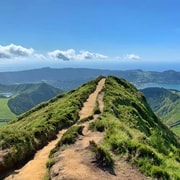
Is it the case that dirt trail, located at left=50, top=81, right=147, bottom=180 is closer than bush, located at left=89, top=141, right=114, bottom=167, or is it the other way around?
dirt trail, located at left=50, top=81, right=147, bottom=180

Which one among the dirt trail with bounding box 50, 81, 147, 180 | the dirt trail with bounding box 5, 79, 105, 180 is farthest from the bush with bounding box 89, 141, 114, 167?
the dirt trail with bounding box 5, 79, 105, 180

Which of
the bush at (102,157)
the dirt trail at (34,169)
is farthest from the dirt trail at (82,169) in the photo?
the dirt trail at (34,169)

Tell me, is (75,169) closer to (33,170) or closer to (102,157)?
(102,157)

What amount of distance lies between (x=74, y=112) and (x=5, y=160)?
2118cm

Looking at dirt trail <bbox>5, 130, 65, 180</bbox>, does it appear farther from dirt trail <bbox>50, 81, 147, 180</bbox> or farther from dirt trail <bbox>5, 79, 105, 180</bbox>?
dirt trail <bbox>50, 81, 147, 180</bbox>

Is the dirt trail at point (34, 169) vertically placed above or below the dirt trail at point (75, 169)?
below

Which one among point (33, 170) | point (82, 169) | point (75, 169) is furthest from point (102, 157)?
point (33, 170)

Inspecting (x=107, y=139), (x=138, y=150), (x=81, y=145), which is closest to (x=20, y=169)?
(x=81, y=145)

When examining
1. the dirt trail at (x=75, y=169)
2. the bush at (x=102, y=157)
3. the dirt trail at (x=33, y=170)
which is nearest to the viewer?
the dirt trail at (x=75, y=169)

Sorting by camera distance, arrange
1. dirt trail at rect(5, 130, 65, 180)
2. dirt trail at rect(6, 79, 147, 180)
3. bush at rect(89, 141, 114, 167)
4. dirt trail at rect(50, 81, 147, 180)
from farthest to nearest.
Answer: dirt trail at rect(5, 130, 65, 180)
bush at rect(89, 141, 114, 167)
dirt trail at rect(6, 79, 147, 180)
dirt trail at rect(50, 81, 147, 180)

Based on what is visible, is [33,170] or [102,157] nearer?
[102,157]

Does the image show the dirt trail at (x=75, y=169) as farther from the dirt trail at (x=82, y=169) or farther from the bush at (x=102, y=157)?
the bush at (x=102, y=157)

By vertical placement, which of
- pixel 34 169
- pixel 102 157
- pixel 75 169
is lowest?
pixel 34 169

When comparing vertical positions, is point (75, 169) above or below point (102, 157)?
below
